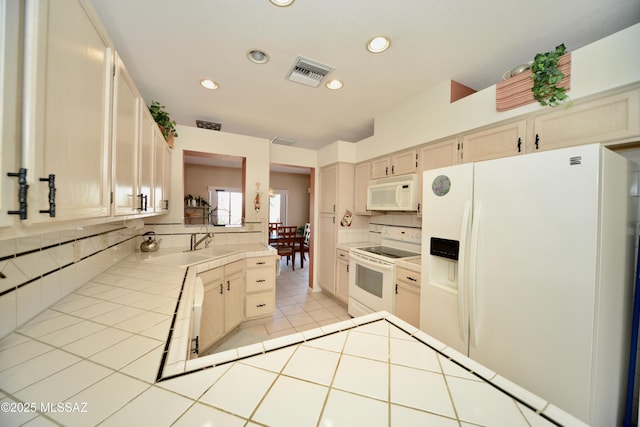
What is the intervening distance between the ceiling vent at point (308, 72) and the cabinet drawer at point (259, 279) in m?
2.06

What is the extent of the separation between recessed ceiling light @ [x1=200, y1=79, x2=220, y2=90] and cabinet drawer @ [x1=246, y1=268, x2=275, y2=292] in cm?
199

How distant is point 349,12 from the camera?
54.3 inches

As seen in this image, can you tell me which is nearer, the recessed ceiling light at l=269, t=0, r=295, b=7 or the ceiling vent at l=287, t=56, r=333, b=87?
the recessed ceiling light at l=269, t=0, r=295, b=7

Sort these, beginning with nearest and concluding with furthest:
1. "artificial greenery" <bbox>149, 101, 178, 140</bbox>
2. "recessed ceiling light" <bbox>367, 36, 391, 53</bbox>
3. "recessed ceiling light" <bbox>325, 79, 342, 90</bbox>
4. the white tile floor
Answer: "recessed ceiling light" <bbox>367, 36, 391, 53</bbox>, "artificial greenery" <bbox>149, 101, 178, 140</bbox>, "recessed ceiling light" <bbox>325, 79, 342, 90</bbox>, the white tile floor

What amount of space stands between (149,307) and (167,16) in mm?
1757

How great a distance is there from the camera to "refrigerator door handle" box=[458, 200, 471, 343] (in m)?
1.43

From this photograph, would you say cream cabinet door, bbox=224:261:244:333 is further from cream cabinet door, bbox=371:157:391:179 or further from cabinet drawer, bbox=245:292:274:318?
cream cabinet door, bbox=371:157:391:179

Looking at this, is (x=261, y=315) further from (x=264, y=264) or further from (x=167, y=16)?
(x=167, y=16)

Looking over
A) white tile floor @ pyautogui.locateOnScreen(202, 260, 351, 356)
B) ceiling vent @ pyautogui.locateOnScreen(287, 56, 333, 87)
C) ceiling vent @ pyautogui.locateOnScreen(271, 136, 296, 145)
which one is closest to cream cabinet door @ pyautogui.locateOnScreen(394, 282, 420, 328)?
white tile floor @ pyautogui.locateOnScreen(202, 260, 351, 356)

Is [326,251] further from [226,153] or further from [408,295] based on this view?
[226,153]

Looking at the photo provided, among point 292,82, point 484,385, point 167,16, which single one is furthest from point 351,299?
point 167,16

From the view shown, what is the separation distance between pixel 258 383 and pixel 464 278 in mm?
1393

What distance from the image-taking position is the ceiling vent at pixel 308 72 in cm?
185

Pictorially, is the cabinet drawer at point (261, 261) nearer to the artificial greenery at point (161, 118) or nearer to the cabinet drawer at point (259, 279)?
the cabinet drawer at point (259, 279)
